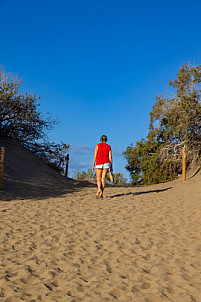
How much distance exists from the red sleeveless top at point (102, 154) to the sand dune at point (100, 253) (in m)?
1.58

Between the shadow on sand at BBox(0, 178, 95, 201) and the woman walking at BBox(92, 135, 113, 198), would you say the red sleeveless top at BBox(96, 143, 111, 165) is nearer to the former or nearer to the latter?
the woman walking at BBox(92, 135, 113, 198)

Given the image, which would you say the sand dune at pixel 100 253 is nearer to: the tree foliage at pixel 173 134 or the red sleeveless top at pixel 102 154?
the red sleeveless top at pixel 102 154

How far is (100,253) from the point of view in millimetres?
5547

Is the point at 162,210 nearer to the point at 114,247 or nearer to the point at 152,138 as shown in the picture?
the point at 114,247

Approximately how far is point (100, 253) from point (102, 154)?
17.8ft

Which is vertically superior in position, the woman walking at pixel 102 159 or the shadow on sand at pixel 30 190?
the woman walking at pixel 102 159

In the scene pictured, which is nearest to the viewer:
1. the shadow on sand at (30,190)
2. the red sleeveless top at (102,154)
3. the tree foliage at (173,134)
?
the red sleeveless top at (102,154)

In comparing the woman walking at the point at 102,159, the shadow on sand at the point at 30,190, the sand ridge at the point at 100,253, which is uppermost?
the woman walking at the point at 102,159

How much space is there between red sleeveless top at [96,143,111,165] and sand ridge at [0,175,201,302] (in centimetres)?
160

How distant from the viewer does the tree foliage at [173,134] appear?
1989cm

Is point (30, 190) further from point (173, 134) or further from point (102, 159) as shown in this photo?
point (173, 134)

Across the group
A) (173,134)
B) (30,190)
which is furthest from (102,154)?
(173,134)

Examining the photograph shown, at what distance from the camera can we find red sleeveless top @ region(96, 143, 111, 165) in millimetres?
10656

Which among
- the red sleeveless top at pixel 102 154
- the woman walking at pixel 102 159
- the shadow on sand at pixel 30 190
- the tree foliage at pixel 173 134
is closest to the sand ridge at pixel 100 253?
the woman walking at pixel 102 159
